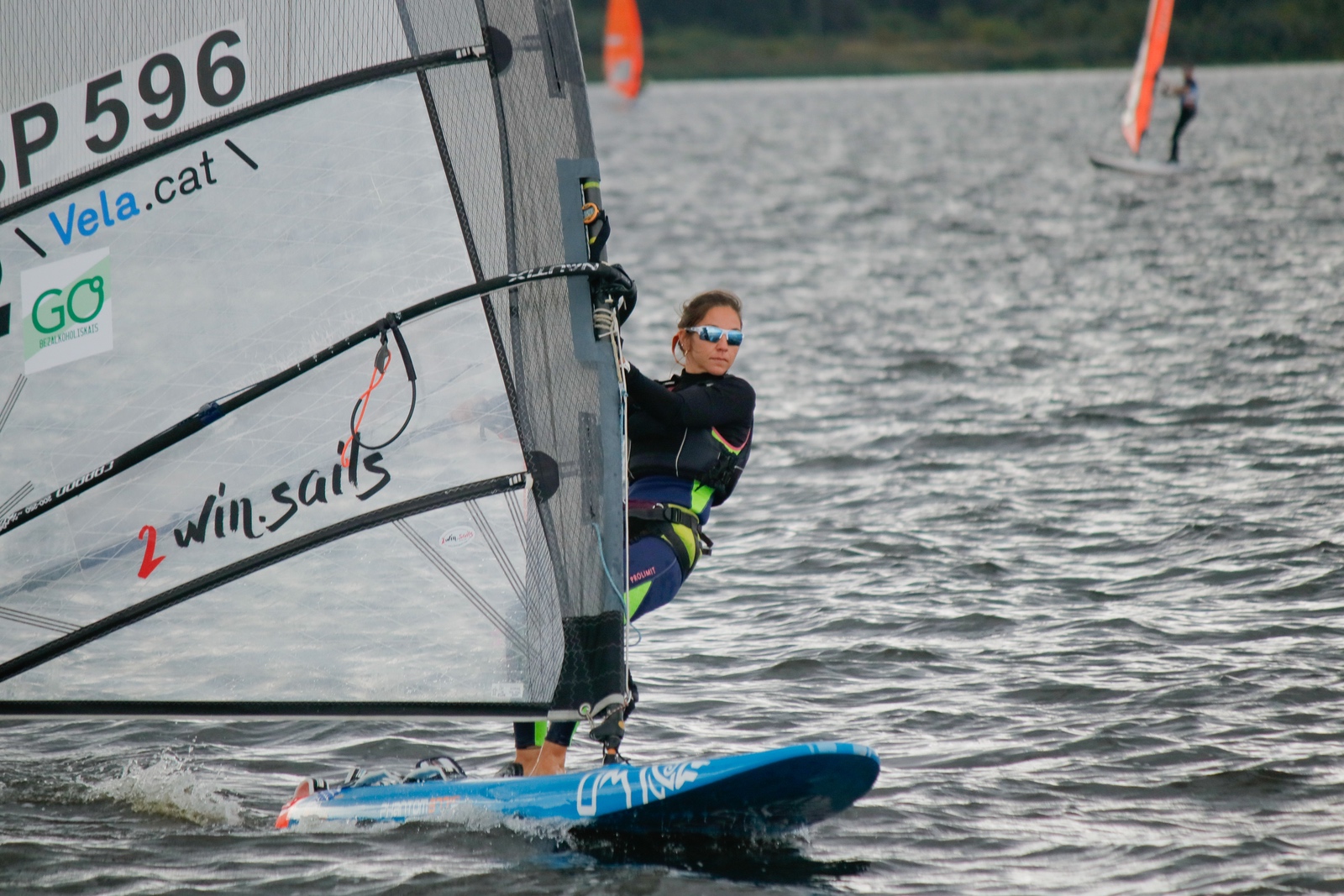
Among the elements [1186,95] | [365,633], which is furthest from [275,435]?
[1186,95]

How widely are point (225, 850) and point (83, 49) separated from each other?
2320 millimetres

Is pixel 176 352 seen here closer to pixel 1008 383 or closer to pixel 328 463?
pixel 328 463

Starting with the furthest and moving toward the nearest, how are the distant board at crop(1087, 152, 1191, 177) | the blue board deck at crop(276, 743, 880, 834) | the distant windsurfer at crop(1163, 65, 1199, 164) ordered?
1. the distant board at crop(1087, 152, 1191, 177)
2. the distant windsurfer at crop(1163, 65, 1199, 164)
3. the blue board deck at crop(276, 743, 880, 834)

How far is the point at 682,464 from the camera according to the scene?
475 centimetres

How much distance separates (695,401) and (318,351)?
3.60ft

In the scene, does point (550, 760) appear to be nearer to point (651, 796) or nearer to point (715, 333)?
point (651, 796)

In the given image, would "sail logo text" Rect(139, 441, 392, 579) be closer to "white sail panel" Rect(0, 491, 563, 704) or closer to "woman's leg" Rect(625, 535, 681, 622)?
"white sail panel" Rect(0, 491, 563, 704)

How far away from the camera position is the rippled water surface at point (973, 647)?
4.36 m

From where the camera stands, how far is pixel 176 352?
15.0 feet

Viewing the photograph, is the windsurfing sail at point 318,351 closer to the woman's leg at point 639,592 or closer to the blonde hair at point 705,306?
the woman's leg at point 639,592

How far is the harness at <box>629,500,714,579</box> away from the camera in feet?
15.5

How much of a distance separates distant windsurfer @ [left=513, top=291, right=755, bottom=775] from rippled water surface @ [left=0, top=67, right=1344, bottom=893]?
0.72m

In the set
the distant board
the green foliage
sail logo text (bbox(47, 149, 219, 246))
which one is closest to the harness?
sail logo text (bbox(47, 149, 219, 246))

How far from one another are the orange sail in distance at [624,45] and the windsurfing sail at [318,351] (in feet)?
109
